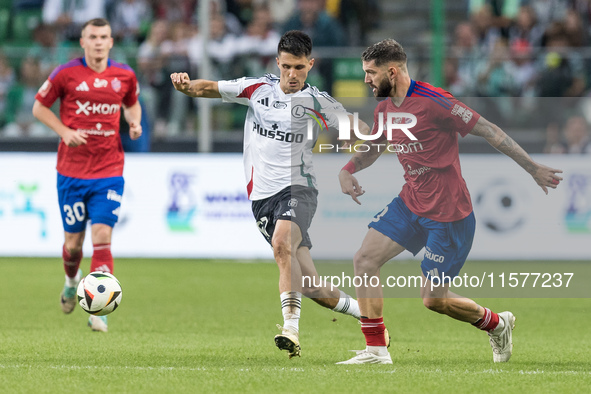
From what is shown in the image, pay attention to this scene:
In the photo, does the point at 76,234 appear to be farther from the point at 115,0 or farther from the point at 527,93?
the point at 115,0

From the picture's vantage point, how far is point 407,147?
6812 mm

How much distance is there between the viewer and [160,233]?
14844mm

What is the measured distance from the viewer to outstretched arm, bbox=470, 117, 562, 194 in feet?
20.8

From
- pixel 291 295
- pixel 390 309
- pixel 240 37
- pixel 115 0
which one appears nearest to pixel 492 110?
pixel 240 37

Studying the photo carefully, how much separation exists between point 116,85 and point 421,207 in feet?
11.0

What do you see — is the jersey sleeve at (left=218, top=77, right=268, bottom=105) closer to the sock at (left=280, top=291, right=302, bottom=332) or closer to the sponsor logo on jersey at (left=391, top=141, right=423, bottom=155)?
the sponsor logo on jersey at (left=391, top=141, right=423, bottom=155)

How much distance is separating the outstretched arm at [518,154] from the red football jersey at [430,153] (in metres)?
0.16

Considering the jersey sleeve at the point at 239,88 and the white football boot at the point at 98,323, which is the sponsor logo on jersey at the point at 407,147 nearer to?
the jersey sleeve at the point at 239,88

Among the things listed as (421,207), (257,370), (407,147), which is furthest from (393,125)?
(257,370)

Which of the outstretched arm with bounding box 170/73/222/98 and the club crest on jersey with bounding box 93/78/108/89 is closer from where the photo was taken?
the outstretched arm with bounding box 170/73/222/98

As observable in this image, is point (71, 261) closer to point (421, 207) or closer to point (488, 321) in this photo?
point (421, 207)

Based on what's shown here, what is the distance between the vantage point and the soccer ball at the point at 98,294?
7609 millimetres

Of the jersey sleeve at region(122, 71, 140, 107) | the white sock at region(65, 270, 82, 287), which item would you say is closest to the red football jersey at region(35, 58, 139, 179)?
the jersey sleeve at region(122, 71, 140, 107)

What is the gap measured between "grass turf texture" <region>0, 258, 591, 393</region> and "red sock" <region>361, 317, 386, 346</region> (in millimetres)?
191
